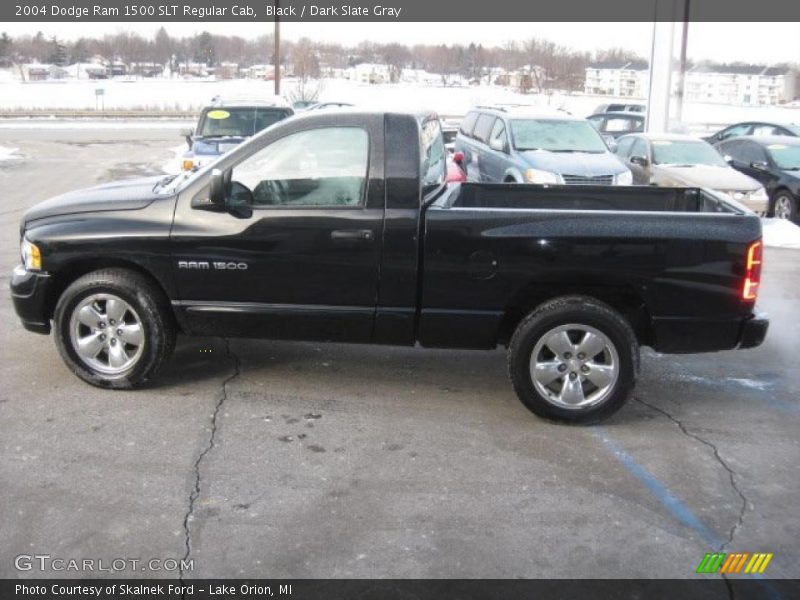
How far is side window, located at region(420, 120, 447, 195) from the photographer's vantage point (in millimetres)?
5637

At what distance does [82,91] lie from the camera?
5988 cm

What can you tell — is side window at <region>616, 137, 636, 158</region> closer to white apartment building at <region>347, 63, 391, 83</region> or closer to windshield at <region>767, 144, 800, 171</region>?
windshield at <region>767, 144, 800, 171</region>

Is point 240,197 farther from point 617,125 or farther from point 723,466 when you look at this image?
point 617,125

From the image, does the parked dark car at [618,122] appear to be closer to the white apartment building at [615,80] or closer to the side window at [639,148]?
the side window at [639,148]

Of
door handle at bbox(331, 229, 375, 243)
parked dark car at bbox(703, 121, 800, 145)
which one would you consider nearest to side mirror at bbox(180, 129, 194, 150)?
door handle at bbox(331, 229, 375, 243)

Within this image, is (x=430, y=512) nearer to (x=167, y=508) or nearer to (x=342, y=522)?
(x=342, y=522)

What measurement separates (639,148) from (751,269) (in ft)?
33.9

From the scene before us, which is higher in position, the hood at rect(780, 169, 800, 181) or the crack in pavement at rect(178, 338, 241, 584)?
the hood at rect(780, 169, 800, 181)

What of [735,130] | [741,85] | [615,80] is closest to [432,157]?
[735,130]

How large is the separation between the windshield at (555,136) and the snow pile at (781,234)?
8.93 ft

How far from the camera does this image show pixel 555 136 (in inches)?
537

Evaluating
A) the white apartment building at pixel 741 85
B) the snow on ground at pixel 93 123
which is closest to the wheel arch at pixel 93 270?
the snow on ground at pixel 93 123

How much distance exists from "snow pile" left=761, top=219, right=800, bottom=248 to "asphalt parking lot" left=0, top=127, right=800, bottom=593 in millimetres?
5557

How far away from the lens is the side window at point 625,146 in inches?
609
